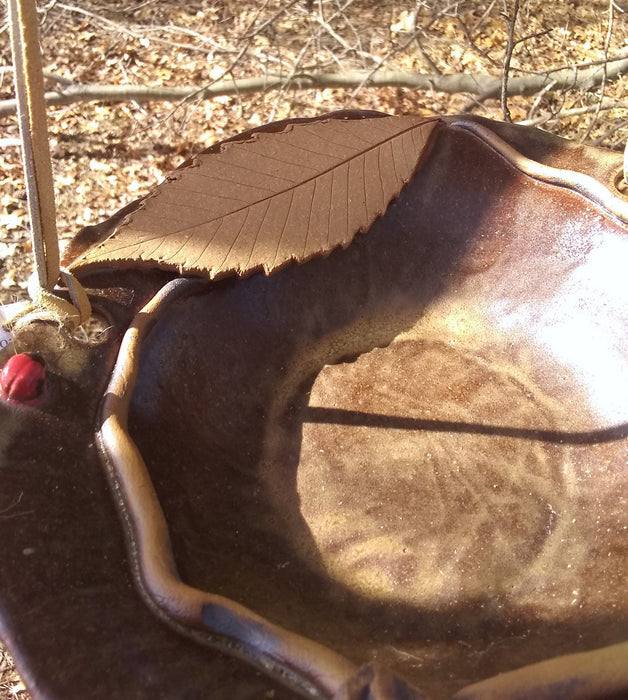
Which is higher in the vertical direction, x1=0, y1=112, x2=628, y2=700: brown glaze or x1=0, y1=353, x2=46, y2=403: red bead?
x1=0, y1=353, x2=46, y2=403: red bead

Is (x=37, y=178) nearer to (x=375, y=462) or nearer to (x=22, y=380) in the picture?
(x=22, y=380)

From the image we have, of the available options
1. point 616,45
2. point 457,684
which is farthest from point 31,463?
point 616,45

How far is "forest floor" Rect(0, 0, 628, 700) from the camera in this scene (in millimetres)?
2340

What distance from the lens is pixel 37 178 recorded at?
770 millimetres

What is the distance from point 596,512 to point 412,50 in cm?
240

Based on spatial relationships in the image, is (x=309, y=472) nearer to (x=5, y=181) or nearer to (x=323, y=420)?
(x=323, y=420)

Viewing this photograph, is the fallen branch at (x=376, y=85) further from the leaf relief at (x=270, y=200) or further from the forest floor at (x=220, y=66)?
the leaf relief at (x=270, y=200)

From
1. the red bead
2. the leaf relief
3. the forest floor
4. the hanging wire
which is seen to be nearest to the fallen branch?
the forest floor

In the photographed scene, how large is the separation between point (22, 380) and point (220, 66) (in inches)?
91.1

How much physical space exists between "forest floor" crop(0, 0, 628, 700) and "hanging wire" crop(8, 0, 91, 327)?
145cm

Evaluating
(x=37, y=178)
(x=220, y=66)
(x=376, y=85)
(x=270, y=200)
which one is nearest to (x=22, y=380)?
(x=37, y=178)

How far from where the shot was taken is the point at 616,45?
2777 mm

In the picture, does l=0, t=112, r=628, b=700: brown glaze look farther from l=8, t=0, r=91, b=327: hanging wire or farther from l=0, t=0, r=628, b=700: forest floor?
l=0, t=0, r=628, b=700: forest floor

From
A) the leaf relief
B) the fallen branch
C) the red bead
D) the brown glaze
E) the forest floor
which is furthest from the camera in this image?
the forest floor
